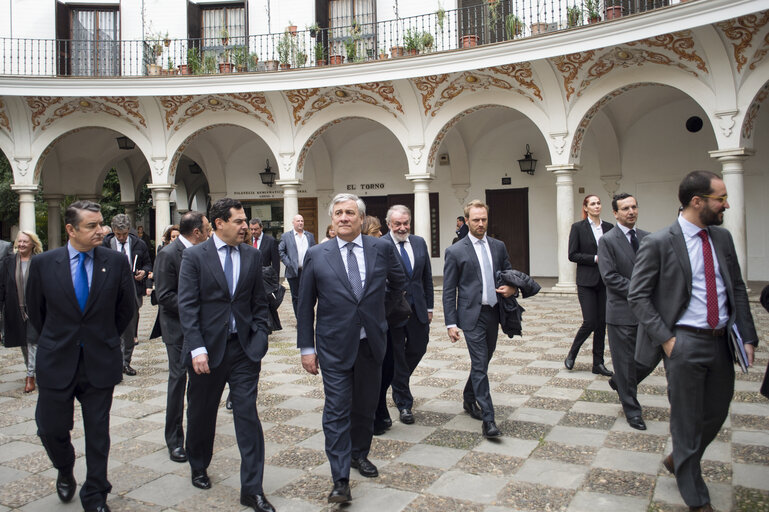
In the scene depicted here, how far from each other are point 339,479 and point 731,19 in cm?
1007

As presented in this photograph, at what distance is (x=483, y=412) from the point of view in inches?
175

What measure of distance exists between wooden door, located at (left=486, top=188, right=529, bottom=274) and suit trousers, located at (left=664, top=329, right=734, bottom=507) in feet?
45.9

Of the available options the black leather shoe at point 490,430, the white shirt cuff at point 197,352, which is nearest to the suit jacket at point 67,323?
the white shirt cuff at point 197,352

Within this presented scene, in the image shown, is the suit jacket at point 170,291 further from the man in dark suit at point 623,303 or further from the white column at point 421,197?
the white column at point 421,197

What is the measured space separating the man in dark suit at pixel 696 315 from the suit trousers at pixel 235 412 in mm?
2085

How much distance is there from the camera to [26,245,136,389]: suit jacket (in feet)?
11.2

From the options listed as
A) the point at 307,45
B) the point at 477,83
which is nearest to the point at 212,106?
the point at 307,45

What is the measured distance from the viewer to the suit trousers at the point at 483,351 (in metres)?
4.45

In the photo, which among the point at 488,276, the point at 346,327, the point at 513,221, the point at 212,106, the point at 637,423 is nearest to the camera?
the point at 346,327

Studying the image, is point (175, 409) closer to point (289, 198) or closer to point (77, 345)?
point (77, 345)

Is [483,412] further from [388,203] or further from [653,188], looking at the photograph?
[388,203]

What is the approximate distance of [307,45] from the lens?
15.2 meters

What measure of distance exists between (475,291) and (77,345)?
8.40ft

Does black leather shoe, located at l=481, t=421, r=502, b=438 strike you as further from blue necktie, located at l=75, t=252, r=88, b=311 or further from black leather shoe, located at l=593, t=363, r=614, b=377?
blue necktie, located at l=75, t=252, r=88, b=311
